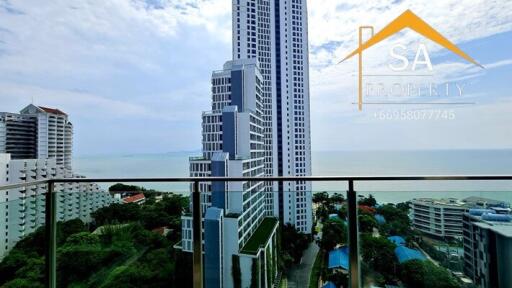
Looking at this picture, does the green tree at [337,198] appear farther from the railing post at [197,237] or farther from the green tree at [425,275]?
the railing post at [197,237]

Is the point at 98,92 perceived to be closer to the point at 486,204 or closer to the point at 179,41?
the point at 179,41

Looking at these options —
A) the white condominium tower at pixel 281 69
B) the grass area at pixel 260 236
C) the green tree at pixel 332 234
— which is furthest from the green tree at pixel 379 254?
the white condominium tower at pixel 281 69

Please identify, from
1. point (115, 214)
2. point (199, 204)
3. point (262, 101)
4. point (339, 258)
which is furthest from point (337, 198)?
point (262, 101)

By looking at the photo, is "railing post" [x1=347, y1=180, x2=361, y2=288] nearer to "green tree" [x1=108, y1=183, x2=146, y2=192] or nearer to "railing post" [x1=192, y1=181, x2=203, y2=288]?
"railing post" [x1=192, y1=181, x2=203, y2=288]

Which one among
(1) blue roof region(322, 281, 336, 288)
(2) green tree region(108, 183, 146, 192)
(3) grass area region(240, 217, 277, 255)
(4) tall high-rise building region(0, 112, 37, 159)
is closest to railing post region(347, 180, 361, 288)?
(1) blue roof region(322, 281, 336, 288)

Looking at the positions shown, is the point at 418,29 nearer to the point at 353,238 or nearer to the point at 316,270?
the point at 353,238

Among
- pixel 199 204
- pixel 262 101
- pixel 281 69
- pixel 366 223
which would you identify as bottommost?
pixel 366 223

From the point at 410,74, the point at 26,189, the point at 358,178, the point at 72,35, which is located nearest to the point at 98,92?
the point at 72,35

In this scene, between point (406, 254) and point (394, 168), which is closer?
point (406, 254)
